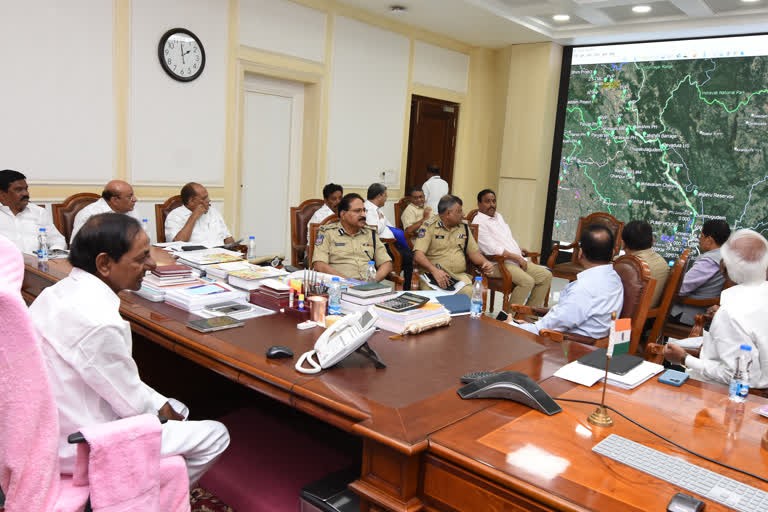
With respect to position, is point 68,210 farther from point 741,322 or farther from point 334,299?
point 741,322

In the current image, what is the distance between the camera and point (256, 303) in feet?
8.59

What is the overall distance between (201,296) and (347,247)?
1.65 meters

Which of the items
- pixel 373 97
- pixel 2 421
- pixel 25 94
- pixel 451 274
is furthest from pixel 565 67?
pixel 2 421

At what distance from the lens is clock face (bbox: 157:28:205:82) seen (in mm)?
5102

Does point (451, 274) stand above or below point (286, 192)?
below


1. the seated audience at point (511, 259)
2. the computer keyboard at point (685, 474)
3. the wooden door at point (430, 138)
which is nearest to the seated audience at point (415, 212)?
the seated audience at point (511, 259)

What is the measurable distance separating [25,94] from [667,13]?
636cm

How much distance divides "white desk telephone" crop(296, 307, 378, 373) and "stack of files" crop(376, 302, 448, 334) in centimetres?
38

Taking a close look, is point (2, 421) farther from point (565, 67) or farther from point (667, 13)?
point (565, 67)

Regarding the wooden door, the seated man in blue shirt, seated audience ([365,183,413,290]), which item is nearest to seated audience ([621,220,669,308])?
the seated man in blue shirt

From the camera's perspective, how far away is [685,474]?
4.33 feet

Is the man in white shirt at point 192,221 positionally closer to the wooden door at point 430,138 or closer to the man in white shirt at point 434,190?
the man in white shirt at point 434,190

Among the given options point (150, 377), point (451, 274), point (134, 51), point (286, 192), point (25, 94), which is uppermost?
point (134, 51)

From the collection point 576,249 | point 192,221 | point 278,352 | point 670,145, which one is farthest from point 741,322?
point 670,145
